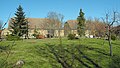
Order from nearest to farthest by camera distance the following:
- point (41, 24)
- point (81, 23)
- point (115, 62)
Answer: point (115, 62) → point (81, 23) → point (41, 24)

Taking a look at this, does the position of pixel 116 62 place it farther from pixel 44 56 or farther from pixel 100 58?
pixel 44 56

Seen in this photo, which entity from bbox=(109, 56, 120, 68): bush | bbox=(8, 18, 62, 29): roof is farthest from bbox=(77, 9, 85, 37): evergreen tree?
bbox=(109, 56, 120, 68): bush

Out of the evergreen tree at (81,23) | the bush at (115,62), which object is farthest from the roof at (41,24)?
the bush at (115,62)

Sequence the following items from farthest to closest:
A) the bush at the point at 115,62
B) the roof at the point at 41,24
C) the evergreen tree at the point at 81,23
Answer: the roof at the point at 41,24, the evergreen tree at the point at 81,23, the bush at the point at 115,62

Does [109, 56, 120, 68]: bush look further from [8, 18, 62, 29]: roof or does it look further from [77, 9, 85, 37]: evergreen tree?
[8, 18, 62, 29]: roof

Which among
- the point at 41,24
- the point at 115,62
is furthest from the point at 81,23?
the point at 115,62

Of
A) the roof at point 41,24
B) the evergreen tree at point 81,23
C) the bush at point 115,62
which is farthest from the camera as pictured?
the roof at point 41,24

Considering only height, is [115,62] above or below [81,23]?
below

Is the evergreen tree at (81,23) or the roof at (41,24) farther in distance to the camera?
the roof at (41,24)

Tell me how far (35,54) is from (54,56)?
2.44 m

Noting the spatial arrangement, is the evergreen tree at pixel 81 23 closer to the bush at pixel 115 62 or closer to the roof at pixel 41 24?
the roof at pixel 41 24

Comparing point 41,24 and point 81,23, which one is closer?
point 81,23

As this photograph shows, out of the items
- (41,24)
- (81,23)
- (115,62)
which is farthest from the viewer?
(41,24)

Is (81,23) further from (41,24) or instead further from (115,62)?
(115,62)
